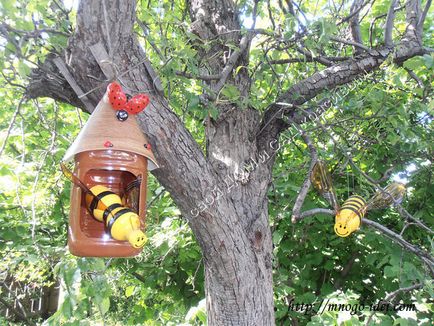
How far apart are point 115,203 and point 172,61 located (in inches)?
26.7

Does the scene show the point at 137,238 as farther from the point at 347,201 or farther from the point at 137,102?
the point at 347,201

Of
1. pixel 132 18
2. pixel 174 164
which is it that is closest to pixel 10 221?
pixel 174 164

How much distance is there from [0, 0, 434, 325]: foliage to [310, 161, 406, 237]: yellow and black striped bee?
395mm

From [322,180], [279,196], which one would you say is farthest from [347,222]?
[279,196]

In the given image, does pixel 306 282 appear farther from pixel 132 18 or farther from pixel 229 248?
pixel 132 18

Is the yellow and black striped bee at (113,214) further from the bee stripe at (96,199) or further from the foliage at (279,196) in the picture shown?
the foliage at (279,196)

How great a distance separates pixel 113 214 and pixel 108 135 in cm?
26


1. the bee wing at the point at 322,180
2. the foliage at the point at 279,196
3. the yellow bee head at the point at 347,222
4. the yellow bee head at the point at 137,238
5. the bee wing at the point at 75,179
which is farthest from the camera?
the foliage at the point at 279,196

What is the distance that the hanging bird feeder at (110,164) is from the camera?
1390 mm

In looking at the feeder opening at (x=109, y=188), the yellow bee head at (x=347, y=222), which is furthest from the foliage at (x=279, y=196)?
the yellow bee head at (x=347, y=222)

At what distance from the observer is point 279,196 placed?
3.08 metres

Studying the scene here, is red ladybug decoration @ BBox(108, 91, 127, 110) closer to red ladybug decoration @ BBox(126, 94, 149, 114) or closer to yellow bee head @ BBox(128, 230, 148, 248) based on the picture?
red ladybug decoration @ BBox(126, 94, 149, 114)

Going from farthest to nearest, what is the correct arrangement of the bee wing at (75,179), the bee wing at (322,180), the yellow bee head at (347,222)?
the bee wing at (322,180)
the yellow bee head at (347,222)
the bee wing at (75,179)

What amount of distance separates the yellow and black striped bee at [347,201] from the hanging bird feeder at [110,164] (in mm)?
698
